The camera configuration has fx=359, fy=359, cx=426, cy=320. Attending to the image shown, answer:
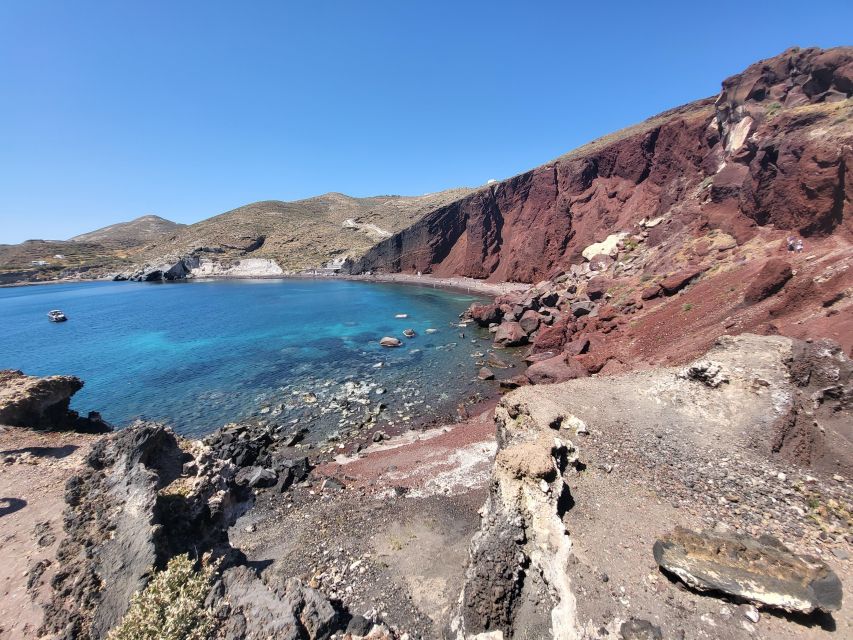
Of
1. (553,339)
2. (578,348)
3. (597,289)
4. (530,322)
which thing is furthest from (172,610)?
(597,289)

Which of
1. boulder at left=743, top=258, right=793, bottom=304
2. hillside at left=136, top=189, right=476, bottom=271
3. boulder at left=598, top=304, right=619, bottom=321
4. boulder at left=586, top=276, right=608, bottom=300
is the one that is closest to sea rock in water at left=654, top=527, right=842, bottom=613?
boulder at left=743, top=258, right=793, bottom=304

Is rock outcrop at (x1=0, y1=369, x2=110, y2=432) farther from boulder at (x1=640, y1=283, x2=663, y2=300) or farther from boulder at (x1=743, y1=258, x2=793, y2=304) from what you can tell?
boulder at (x1=640, y1=283, x2=663, y2=300)

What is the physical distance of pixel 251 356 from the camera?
34094 mm

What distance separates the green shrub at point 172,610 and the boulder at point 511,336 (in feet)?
96.8

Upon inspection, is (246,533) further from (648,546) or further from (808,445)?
(808,445)

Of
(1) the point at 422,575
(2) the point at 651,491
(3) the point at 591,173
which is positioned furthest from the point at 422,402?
(3) the point at 591,173

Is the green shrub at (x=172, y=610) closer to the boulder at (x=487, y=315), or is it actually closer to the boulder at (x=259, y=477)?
the boulder at (x=259, y=477)

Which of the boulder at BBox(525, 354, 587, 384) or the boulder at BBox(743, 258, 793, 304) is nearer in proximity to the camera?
the boulder at BBox(743, 258, 793, 304)

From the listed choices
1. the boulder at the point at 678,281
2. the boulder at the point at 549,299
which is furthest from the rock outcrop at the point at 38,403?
the boulder at the point at 549,299

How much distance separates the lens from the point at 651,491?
31.2ft

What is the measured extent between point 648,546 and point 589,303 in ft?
89.6

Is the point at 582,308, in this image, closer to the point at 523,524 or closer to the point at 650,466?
the point at 650,466

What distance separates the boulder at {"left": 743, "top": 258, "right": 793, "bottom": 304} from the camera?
57.9 ft

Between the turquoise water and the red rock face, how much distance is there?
1657 cm
